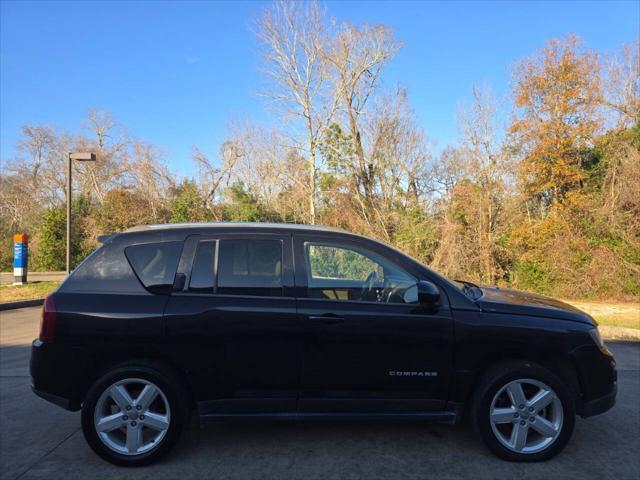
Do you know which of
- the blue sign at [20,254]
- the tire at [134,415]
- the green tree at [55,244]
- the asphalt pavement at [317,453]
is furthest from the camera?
the green tree at [55,244]

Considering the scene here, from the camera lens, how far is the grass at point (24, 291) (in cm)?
1281

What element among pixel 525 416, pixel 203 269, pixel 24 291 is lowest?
pixel 525 416

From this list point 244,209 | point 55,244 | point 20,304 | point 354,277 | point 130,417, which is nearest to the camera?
point 130,417

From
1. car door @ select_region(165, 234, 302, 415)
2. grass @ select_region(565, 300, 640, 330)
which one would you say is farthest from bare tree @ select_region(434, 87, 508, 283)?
car door @ select_region(165, 234, 302, 415)

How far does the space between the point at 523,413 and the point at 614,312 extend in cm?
966

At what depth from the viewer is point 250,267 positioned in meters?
3.64

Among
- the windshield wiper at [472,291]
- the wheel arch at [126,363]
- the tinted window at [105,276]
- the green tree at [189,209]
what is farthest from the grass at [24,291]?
the windshield wiper at [472,291]

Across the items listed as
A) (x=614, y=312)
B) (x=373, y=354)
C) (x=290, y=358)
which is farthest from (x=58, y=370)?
(x=614, y=312)

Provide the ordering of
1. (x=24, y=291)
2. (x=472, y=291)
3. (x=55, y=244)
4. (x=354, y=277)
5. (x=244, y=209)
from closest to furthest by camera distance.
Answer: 1. (x=354, y=277)
2. (x=472, y=291)
3. (x=24, y=291)
4. (x=55, y=244)
5. (x=244, y=209)

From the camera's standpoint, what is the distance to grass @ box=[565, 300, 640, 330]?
9.55 meters

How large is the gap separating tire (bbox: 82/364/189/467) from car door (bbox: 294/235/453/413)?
99cm

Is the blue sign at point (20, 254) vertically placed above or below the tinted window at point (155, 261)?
above

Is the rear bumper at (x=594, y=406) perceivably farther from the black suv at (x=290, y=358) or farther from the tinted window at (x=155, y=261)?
the tinted window at (x=155, y=261)

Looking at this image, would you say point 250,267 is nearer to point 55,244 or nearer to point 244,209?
point 244,209
